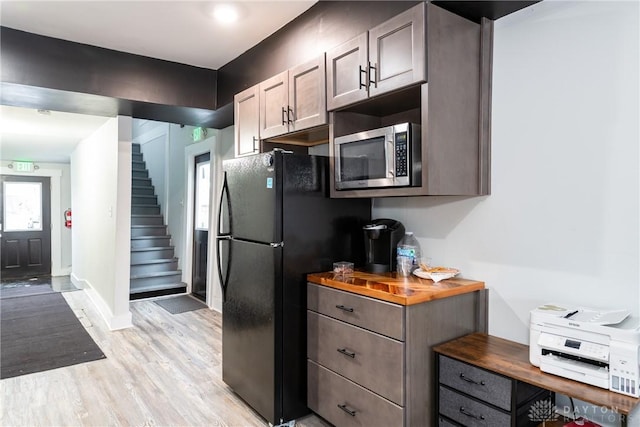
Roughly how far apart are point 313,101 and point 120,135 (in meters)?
2.62

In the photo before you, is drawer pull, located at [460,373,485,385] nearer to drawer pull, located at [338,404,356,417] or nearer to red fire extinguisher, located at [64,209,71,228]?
drawer pull, located at [338,404,356,417]

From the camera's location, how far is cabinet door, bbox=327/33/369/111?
2109 millimetres

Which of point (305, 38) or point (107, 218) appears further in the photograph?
point (107, 218)

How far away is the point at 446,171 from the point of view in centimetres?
192

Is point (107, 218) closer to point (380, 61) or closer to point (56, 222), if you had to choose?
point (380, 61)

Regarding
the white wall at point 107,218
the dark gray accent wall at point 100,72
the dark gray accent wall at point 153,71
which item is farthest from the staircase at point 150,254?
the dark gray accent wall at point 100,72

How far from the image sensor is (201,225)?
219 inches

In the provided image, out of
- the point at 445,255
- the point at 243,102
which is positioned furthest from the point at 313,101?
the point at 445,255

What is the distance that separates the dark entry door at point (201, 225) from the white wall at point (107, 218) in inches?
47.1

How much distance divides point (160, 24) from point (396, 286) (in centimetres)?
242

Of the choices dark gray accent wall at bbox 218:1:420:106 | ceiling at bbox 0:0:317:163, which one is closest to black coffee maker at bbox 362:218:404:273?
dark gray accent wall at bbox 218:1:420:106

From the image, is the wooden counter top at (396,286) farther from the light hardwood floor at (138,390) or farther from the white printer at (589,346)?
the light hardwood floor at (138,390)

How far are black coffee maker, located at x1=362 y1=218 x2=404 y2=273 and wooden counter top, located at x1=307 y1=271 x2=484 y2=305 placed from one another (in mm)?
68

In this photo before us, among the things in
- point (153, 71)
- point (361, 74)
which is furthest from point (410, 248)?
point (153, 71)
